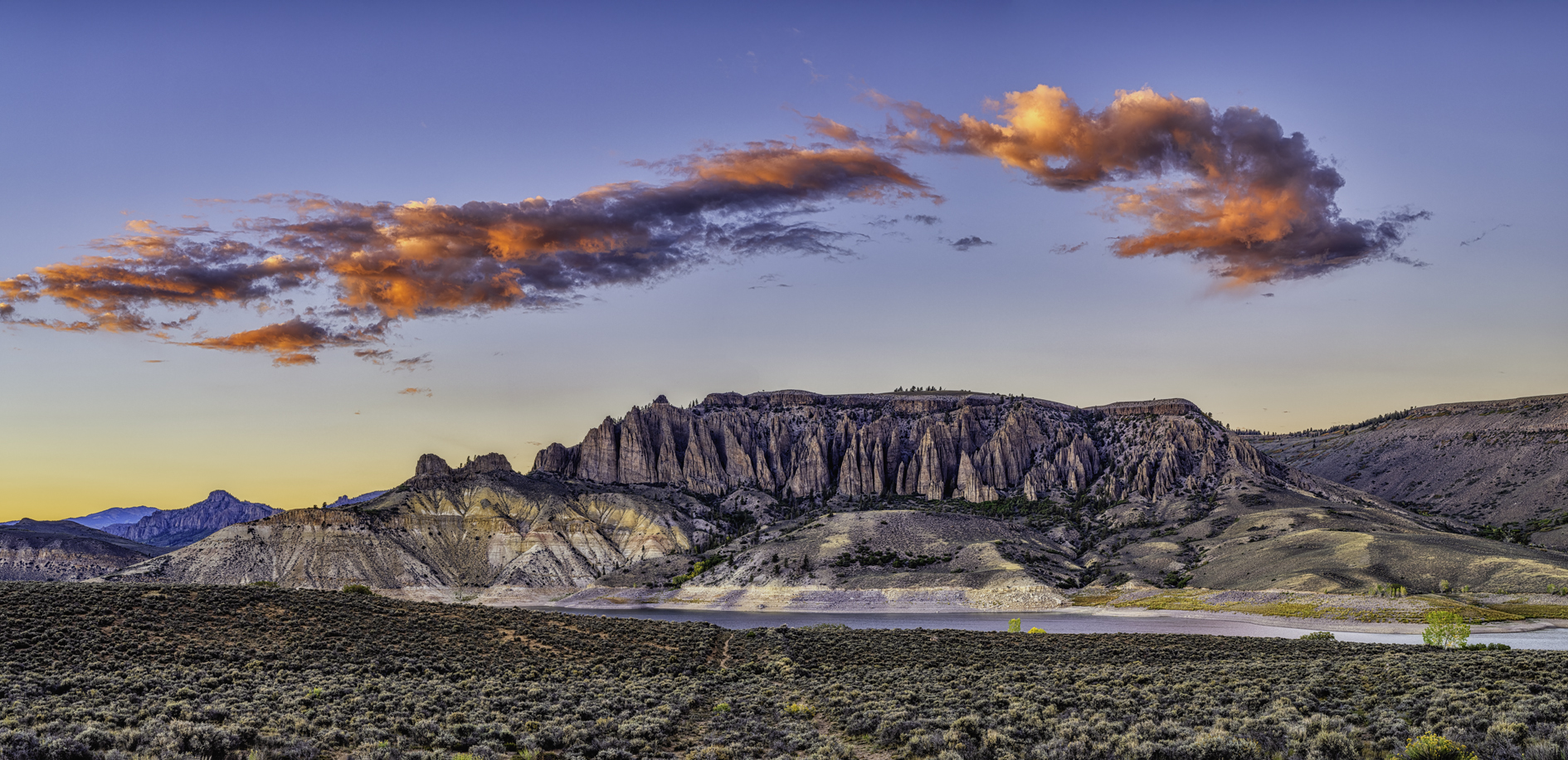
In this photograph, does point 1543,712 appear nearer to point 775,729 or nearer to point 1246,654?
point 775,729

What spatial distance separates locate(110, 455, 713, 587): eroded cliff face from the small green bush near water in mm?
168990

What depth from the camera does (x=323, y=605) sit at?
51.9 m

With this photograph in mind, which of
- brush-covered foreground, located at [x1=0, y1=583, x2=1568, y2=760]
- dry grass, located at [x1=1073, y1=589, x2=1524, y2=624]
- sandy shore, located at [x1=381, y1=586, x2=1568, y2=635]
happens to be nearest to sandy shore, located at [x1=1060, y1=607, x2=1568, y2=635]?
sandy shore, located at [x1=381, y1=586, x2=1568, y2=635]

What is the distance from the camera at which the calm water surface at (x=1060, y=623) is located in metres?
76.6

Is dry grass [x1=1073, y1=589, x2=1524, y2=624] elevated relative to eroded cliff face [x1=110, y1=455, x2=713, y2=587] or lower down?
lower down

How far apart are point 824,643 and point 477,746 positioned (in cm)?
3663

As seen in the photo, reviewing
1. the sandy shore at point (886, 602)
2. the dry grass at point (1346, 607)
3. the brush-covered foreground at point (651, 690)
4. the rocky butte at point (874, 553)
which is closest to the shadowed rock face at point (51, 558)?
the rocky butte at point (874, 553)

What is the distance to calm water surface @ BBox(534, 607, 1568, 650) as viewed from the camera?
251ft

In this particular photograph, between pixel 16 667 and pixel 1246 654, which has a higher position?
pixel 16 667

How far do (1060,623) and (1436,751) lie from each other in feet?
298

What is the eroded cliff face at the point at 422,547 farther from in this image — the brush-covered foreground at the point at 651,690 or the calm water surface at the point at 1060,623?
the brush-covered foreground at the point at 651,690

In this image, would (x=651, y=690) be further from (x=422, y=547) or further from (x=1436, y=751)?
(x=422, y=547)

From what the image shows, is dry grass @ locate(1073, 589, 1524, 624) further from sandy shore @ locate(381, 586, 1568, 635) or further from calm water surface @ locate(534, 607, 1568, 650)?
calm water surface @ locate(534, 607, 1568, 650)

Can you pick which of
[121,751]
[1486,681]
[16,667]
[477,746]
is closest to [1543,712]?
[1486,681]
